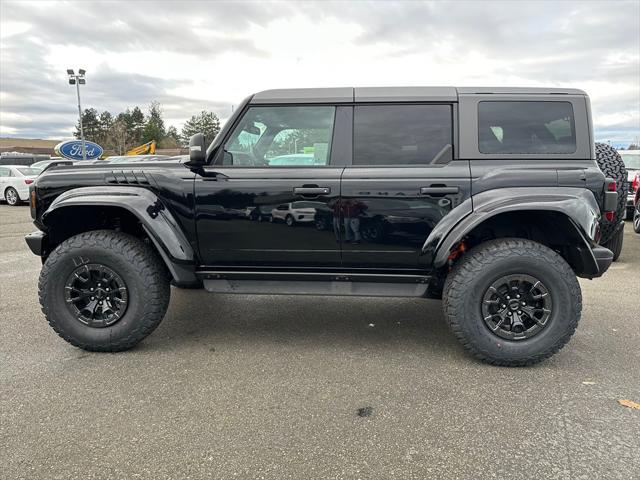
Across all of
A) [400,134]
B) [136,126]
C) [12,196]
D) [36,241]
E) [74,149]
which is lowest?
[36,241]

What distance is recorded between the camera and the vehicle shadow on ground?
3758 millimetres

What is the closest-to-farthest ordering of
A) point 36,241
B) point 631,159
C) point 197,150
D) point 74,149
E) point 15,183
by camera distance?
point 197,150
point 36,241
point 631,159
point 15,183
point 74,149

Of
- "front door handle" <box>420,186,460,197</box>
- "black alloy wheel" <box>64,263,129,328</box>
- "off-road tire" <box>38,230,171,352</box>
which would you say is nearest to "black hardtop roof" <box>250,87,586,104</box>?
"front door handle" <box>420,186,460,197</box>

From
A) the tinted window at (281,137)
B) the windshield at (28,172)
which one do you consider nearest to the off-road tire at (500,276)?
the tinted window at (281,137)

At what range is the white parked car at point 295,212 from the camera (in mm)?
3287

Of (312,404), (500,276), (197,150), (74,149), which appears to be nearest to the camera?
(312,404)

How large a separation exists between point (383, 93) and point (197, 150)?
55.6 inches

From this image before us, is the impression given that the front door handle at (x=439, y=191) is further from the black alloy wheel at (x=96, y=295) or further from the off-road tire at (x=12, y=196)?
the off-road tire at (x=12, y=196)

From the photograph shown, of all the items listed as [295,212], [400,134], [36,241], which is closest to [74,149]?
[36,241]

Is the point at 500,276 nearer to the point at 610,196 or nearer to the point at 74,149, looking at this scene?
the point at 610,196

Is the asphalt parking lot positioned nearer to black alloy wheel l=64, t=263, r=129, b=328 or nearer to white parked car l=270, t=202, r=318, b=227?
black alloy wheel l=64, t=263, r=129, b=328

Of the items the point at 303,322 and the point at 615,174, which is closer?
the point at 303,322

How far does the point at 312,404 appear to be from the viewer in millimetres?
2758

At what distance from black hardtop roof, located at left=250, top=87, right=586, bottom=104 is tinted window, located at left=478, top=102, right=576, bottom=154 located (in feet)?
0.35
